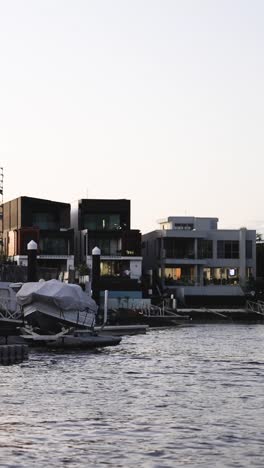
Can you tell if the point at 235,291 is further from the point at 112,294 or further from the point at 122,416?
the point at 122,416

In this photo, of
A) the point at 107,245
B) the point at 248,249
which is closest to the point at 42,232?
the point at 107,245

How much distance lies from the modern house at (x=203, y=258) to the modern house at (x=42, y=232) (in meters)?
16.8

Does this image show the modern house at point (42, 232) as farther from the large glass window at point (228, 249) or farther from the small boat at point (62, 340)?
the small boat at point (62, 340)

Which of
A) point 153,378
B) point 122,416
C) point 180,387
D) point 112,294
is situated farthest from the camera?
point 112,294

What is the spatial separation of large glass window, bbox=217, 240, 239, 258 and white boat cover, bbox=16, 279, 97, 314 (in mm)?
88007

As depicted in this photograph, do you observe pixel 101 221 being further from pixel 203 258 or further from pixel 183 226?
pixel 183 226

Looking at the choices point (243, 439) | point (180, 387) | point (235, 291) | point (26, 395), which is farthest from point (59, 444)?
point (235, 291)

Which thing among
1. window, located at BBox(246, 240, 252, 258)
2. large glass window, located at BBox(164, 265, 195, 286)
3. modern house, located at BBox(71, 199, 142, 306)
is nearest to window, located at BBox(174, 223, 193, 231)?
large glass window, located at BBox(164, 265, 195, 286)

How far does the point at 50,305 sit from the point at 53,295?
965mm

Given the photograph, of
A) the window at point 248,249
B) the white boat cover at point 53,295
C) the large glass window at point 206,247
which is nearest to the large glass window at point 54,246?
the large glass window at point 206,247

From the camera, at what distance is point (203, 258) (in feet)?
502

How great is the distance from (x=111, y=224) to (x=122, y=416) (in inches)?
4329

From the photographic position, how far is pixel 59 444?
27.3m

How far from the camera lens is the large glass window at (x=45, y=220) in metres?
142
